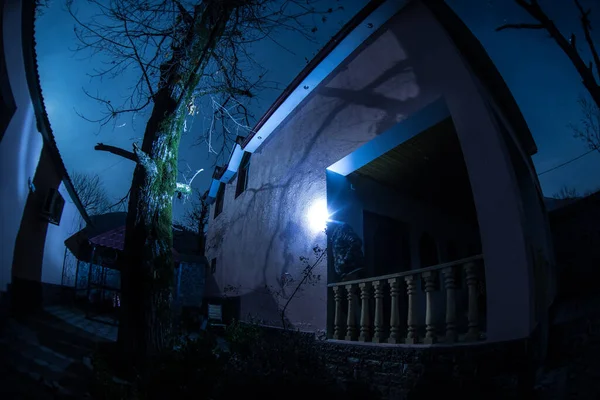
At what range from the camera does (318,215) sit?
20.5 ft

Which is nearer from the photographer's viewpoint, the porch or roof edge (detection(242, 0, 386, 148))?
the porch

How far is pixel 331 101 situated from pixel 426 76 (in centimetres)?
241

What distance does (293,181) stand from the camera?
7.38 m

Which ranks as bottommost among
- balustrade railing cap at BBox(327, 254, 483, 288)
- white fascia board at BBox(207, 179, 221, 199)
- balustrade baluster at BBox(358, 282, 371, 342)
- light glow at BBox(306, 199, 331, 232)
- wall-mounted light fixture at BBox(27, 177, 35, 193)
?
balustrade baluster at BBox(358, 282, 371, 342)

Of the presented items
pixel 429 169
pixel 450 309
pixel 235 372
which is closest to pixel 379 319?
pixel 450 309

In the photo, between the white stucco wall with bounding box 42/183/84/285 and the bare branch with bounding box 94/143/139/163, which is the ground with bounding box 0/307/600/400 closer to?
the bare branch with bounding box 94/143/139/163

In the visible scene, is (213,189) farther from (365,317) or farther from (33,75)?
(365,317)

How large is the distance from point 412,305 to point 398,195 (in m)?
3.76

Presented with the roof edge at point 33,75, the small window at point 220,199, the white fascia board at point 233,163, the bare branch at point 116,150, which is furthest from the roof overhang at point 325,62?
the roof edge at point 33,75

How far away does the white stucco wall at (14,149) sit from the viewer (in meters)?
4.43

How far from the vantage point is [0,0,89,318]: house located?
15.1 feet

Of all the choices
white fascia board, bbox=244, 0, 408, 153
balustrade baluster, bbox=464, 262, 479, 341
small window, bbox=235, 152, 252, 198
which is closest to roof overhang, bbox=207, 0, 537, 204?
white fascia board, bbox=244, 0, 408, 153

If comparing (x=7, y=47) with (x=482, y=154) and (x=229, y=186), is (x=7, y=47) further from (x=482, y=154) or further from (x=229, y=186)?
(x=229, y=186)

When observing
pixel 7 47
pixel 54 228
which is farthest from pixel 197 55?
pixel 54 228
